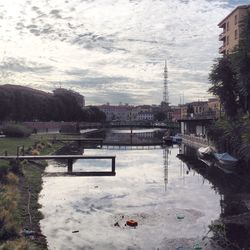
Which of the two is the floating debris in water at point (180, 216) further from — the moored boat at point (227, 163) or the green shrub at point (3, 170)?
the moored boat at point (227, 163)

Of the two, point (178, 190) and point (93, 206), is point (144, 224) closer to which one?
point (93, 206)

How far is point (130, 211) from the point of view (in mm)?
25938

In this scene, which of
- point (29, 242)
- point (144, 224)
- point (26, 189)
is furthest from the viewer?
point (26, 189)

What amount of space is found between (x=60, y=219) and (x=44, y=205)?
361cm

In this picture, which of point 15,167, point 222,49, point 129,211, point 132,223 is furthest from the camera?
point 222,49

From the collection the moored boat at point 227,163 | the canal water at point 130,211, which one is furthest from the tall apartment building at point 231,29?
the canal water at point 130,211

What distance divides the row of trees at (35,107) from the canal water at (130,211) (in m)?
76.1

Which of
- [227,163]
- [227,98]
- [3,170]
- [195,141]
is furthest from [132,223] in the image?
[195,141]

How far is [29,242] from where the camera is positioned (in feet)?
59.9

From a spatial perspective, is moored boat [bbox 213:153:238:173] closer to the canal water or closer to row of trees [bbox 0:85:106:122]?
the canal water

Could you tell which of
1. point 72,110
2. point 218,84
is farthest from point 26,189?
point 72,110

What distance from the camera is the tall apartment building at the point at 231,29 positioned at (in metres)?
85.4

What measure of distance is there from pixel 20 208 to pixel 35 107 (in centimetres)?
11248

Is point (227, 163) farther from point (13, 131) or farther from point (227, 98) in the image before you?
point (13, 131)
